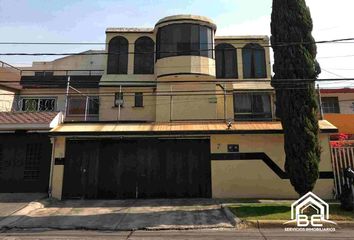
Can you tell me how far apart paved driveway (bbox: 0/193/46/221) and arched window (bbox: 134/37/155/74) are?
12556 mm

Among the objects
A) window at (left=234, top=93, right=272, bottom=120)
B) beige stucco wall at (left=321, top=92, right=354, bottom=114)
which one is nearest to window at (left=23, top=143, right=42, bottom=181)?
window at (left=234, top=93, right=272, bottom=120)

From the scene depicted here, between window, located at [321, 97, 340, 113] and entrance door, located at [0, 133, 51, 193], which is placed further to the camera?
window, located at [321, 97, 340, 113]

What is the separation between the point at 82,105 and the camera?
2572 centimetres

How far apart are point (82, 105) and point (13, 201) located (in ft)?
40.7

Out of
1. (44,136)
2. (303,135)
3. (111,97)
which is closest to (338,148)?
(303,135)

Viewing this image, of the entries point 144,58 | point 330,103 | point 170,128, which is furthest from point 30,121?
point 330,103

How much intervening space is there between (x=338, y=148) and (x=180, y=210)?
8.05 m

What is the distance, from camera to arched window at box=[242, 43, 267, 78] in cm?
2536

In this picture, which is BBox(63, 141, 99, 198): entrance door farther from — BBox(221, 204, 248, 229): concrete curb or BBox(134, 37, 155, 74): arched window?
BBox(134, 37, 155, 74): arched window

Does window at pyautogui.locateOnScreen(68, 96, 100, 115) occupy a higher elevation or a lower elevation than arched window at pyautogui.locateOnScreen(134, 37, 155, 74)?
lower

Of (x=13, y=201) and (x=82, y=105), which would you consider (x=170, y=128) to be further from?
(x=82, y=105)

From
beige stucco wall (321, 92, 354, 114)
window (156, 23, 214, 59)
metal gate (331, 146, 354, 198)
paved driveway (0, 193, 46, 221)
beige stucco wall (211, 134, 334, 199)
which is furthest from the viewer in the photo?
beige stucco wall (321, 92, 354, 114)

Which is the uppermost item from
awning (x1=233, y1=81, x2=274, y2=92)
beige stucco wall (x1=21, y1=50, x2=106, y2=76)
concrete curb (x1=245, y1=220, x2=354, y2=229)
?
beige stucco wall (x1=21, y1=50, x2=106, y2=76)

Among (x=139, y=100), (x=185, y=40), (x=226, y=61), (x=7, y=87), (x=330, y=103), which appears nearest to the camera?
(x=185, y=40)
